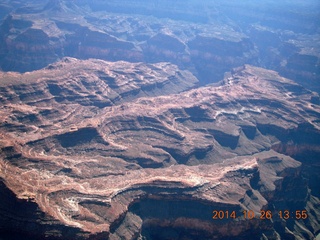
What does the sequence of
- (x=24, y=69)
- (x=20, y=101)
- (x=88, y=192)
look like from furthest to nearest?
(x=24, y=69) < (x=20, y=101) < (x=88, y=192)

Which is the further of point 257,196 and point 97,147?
point 97,147

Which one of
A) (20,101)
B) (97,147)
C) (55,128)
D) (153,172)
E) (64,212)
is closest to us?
(64,212)

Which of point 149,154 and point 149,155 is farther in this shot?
point 149,154

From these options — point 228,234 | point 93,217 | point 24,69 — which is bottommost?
point 24,69

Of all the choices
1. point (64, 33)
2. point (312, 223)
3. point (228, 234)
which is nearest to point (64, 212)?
point (228, 234)

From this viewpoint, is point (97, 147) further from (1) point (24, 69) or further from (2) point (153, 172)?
(1) point (24, 69)

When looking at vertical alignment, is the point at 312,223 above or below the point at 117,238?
below

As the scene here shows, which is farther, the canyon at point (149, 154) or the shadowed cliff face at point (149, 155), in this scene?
→ the shadowed cliff face at point (149, 155)

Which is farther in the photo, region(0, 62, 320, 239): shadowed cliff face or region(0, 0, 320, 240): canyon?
region(0, 62, 320, 239): shadowed cliff face
